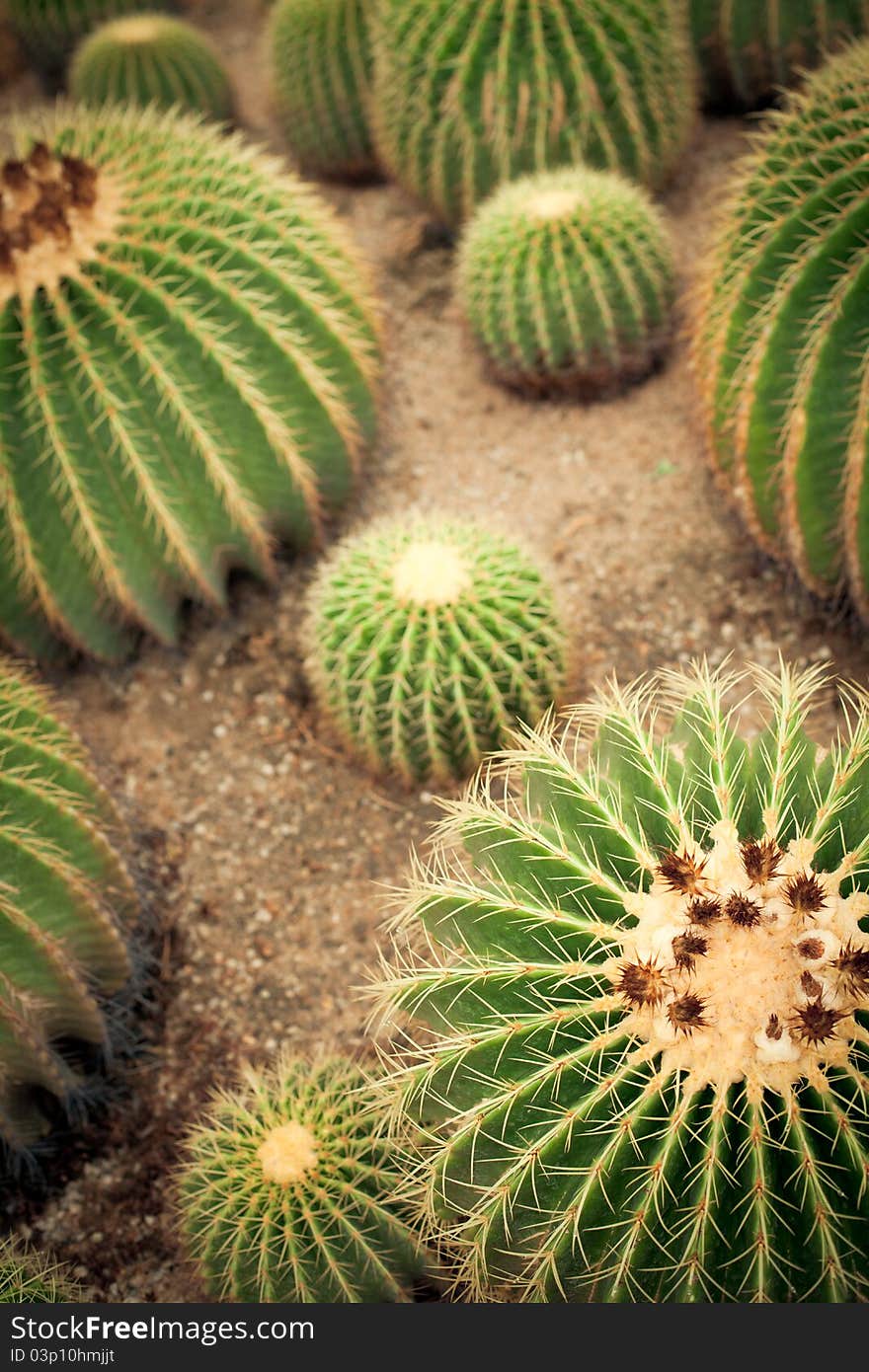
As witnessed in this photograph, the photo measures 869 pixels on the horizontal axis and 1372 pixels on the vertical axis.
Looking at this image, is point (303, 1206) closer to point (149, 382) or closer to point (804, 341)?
point (149, 382)

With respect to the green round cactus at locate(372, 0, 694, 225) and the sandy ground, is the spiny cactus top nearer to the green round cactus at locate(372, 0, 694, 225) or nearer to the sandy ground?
the sandy ground

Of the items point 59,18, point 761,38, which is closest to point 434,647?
point 761,38

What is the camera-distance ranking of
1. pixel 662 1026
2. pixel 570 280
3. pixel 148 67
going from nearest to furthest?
pixel 662 1026 < pixel 570 280 < pixel 148 67

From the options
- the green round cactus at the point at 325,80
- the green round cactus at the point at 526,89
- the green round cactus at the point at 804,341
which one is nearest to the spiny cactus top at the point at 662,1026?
the green round cactus at the point at 804,341

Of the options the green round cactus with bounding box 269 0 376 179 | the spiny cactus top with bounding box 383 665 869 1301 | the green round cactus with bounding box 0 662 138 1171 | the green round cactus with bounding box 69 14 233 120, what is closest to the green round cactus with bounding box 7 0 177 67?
the green round cactus with bounding box 69 14 233 120

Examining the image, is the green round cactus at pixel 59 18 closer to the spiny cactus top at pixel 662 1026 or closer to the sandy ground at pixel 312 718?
the sandy ground at pixel 312 718

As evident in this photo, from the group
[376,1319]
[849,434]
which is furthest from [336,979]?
[849,434]
